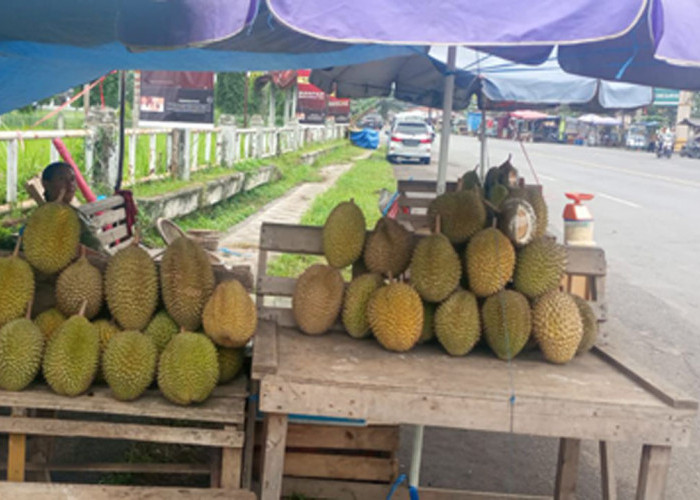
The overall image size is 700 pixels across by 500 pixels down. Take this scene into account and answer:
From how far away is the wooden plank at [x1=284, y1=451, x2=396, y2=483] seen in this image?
10.5 feet

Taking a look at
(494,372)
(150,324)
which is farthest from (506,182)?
(150,324)

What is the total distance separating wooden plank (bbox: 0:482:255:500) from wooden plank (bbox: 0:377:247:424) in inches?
9.9

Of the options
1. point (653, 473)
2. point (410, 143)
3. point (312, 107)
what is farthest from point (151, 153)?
point (312, 107)

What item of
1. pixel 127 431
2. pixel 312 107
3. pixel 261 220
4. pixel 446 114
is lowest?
pixel 261 220

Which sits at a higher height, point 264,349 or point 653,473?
point 264,349

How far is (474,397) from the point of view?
2484 mm

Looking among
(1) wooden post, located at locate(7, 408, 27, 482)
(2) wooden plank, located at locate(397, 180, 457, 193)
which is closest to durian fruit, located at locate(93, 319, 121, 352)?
(1) wooden post, located at locate(7, 408, 27, 482)

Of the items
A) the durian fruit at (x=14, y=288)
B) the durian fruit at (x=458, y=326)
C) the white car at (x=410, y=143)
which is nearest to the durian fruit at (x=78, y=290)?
the durian fruit at (x=14, y=288)

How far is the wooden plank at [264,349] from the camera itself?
2514mm

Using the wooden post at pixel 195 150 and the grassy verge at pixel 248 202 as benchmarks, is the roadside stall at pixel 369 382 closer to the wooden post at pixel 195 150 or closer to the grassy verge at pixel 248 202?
the grassy verge at pixel 248 202

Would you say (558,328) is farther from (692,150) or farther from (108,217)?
(692,150)

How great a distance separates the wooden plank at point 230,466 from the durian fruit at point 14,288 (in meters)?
0.94

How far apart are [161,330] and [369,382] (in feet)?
3.05

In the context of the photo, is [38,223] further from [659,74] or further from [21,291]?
[659,74]
